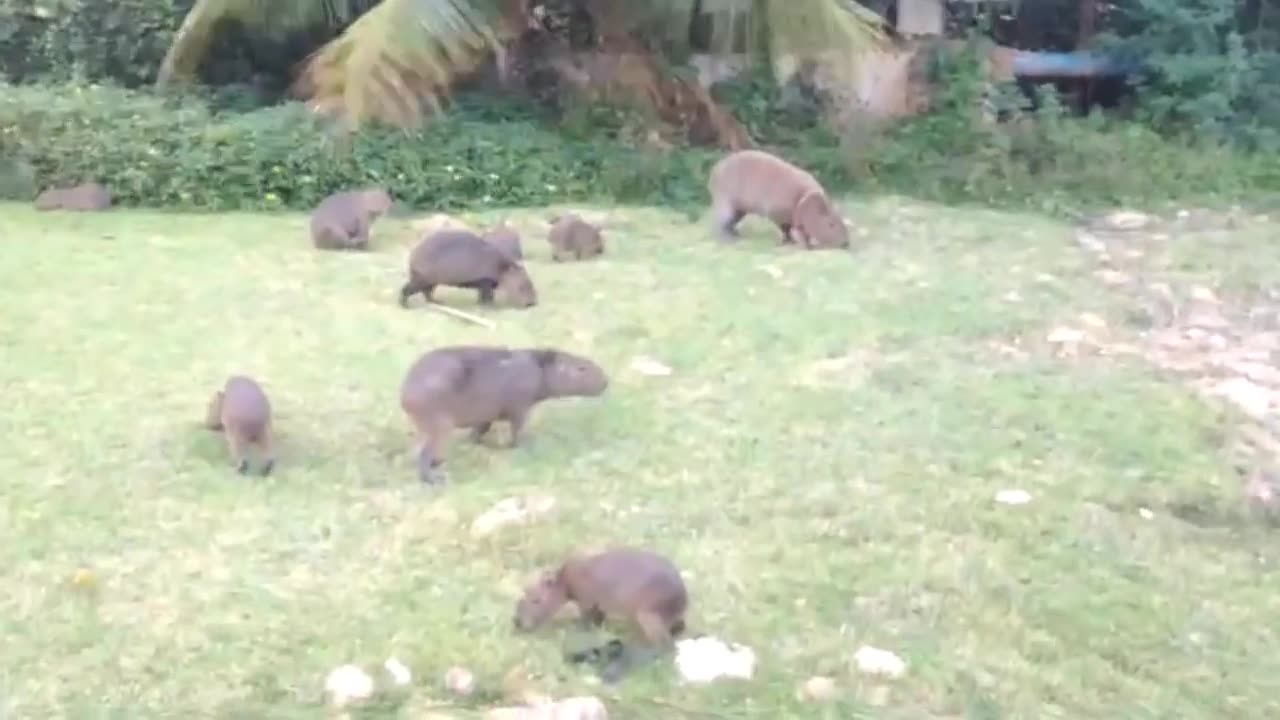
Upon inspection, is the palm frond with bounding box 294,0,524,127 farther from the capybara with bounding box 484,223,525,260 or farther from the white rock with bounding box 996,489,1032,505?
the white rock with bounding box 996,489,1032,505

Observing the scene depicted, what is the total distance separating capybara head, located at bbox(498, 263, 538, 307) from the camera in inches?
293

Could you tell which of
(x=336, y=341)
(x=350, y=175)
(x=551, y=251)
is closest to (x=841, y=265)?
(x=551, y=251)

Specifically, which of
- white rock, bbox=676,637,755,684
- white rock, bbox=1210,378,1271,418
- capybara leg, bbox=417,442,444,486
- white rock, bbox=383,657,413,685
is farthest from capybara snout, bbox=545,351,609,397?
white rock, bbox=1210,378,1271,418

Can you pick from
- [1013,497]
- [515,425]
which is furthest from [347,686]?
[1013,497]

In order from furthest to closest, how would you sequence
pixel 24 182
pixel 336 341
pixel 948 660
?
pixel 24 182 → pixel 336 341 → pixel 948 660

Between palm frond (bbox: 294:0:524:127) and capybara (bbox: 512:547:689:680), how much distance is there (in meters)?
6.93

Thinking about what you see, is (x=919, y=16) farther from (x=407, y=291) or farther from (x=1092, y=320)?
(x=407, y=291)

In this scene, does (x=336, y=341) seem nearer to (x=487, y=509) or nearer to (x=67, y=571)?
(x=487, y=509)

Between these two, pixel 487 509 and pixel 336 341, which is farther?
pixel 336 341

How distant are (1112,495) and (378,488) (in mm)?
2046

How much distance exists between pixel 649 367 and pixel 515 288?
3.85 ft

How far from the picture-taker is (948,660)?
12.8 feet

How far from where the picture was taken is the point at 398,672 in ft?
12.1

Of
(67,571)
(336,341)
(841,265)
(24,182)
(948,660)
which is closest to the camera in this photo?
(948,660)
